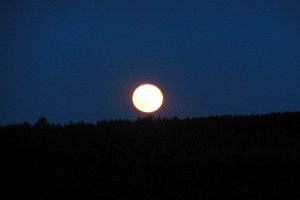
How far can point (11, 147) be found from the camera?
37.6 feet

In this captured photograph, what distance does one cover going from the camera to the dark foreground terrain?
8454 mm

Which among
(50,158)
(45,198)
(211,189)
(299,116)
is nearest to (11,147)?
(50,158)

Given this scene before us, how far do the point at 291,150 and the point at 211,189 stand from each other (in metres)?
3.10

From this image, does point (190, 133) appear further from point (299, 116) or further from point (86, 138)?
point (299, 116)

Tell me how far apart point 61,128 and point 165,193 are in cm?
612

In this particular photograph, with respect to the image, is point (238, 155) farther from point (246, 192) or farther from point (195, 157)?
point (246, 192)

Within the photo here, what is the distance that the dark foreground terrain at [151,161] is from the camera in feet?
27.7

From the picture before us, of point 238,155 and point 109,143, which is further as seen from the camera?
point 109,143

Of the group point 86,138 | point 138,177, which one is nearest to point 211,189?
point 138,177

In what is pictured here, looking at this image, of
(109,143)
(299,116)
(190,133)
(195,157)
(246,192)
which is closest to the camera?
(246,192)

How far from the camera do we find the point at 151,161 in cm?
986

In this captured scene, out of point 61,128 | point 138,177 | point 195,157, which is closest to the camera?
point 138,177

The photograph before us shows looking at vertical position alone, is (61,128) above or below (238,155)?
above

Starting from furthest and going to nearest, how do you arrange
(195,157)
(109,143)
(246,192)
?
(109,143), (195,157), (246,192)
